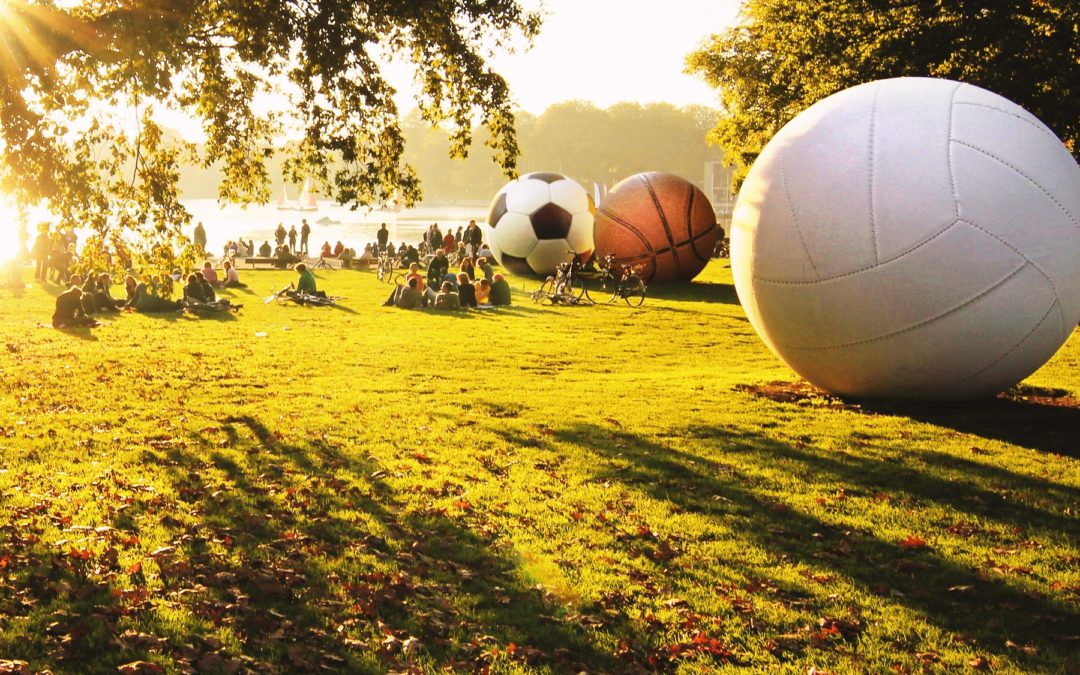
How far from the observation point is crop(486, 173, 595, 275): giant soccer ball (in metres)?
32.5

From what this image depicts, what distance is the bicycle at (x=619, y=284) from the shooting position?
25750mm

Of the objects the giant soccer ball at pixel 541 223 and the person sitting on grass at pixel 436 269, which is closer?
the person sitting on grass at pixel 436 269

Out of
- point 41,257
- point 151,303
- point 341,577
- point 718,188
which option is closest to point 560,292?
point 151,303

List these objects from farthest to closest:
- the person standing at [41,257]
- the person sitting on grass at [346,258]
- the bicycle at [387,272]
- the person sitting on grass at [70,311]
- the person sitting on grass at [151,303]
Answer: the person sitting on grass at [346,258], the bicycle at [387,272], the person standing at [41,257], the person sitting on grass at [151,303], the person sitting on grass at [70,311]

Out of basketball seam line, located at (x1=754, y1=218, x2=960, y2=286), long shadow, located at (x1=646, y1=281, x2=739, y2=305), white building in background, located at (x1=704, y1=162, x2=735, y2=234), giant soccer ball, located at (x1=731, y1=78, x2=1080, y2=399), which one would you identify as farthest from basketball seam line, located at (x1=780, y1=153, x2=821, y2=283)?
white building in background, located at (x1=704, y1=162, x2=735, y2=234)

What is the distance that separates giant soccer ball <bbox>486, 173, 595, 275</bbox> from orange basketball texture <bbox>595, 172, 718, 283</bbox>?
322cm

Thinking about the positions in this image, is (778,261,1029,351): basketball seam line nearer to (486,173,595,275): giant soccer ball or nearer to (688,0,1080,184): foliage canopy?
(688,0,1080,184): foliage canopy

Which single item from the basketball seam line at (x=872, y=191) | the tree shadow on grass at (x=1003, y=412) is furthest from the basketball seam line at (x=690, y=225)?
the basketball seam line at (x=872, y=191)

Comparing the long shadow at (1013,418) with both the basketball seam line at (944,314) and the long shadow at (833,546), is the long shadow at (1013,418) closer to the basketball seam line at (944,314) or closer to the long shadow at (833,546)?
the basketball seam line at (944,314)

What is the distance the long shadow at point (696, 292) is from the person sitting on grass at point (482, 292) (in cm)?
489

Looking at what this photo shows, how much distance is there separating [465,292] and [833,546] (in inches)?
713

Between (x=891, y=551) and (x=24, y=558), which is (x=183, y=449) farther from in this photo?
(x=891, y=551)

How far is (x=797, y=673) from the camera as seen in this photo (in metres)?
5.14

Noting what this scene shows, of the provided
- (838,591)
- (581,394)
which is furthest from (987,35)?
(838,591)
